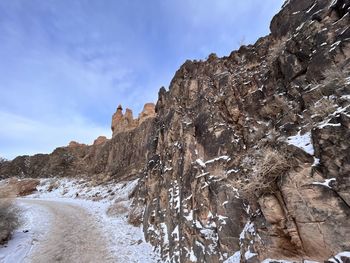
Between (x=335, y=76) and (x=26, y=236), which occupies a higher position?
(x=335, y=76)

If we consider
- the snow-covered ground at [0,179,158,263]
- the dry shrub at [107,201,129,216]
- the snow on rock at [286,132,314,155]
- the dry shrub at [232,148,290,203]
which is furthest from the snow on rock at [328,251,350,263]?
the dry shrub at [107,201,129,216]

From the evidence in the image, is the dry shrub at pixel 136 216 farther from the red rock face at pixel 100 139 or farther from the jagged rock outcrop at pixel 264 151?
the red rock face at pixel 100 139

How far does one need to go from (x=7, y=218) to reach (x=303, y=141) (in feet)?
50.6

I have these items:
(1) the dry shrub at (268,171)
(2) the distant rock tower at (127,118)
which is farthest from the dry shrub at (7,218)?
(2) the distant rock tower at (127,118)

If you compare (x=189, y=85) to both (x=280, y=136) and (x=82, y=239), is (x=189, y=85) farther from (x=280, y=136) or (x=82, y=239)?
(x=82, y=239)

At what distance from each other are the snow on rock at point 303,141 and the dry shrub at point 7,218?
14.3m

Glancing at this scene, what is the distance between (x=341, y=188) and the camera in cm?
428

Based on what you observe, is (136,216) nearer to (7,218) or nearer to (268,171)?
(7,218)

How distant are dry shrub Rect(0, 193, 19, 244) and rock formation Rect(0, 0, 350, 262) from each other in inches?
292

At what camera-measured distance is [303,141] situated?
5.21 metres

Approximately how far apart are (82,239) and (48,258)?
9.07ft

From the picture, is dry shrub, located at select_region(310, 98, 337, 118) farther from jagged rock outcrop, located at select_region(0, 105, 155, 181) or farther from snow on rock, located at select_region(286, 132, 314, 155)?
jagged rock outcrop, located at select_region(0, 105, 155, 181)

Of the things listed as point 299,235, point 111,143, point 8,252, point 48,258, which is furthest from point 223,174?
point 111,143

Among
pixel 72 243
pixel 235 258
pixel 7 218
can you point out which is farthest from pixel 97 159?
pixel 235 258
